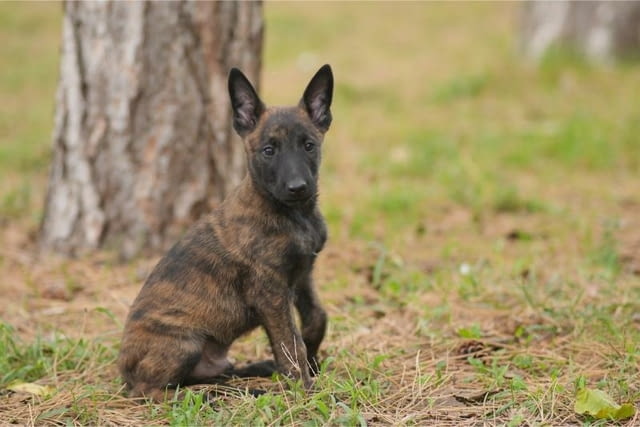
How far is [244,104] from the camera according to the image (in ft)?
14.0

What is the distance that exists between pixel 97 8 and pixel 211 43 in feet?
2.64

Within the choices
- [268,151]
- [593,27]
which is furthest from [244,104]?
[593,27]

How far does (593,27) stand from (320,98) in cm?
801

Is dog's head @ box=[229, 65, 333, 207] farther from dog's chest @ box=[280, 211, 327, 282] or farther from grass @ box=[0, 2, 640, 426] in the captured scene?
grass @ box=[0, 2, 640, 426]

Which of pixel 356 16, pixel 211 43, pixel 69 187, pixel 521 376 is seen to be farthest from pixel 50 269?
pixel 356 16

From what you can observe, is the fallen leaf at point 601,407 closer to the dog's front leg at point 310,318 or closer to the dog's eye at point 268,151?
the dog's front leg at point 310,318

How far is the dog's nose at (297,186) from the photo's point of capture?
3.92 meters

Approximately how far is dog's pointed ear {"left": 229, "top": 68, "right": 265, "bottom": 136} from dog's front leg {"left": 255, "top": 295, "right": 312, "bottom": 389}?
94 centimetres

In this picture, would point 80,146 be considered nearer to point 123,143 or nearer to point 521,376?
point 123,143

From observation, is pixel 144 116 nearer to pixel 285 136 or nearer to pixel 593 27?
pixel 285 136

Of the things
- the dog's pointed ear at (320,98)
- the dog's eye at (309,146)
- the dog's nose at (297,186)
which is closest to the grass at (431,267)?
the dog's nose at (297,186)

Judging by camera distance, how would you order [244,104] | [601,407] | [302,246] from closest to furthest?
[601,407] < [302,246] < [244,104]

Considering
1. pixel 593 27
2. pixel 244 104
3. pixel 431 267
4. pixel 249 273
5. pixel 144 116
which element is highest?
pixel 593 27

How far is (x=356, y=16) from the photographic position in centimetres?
1762
